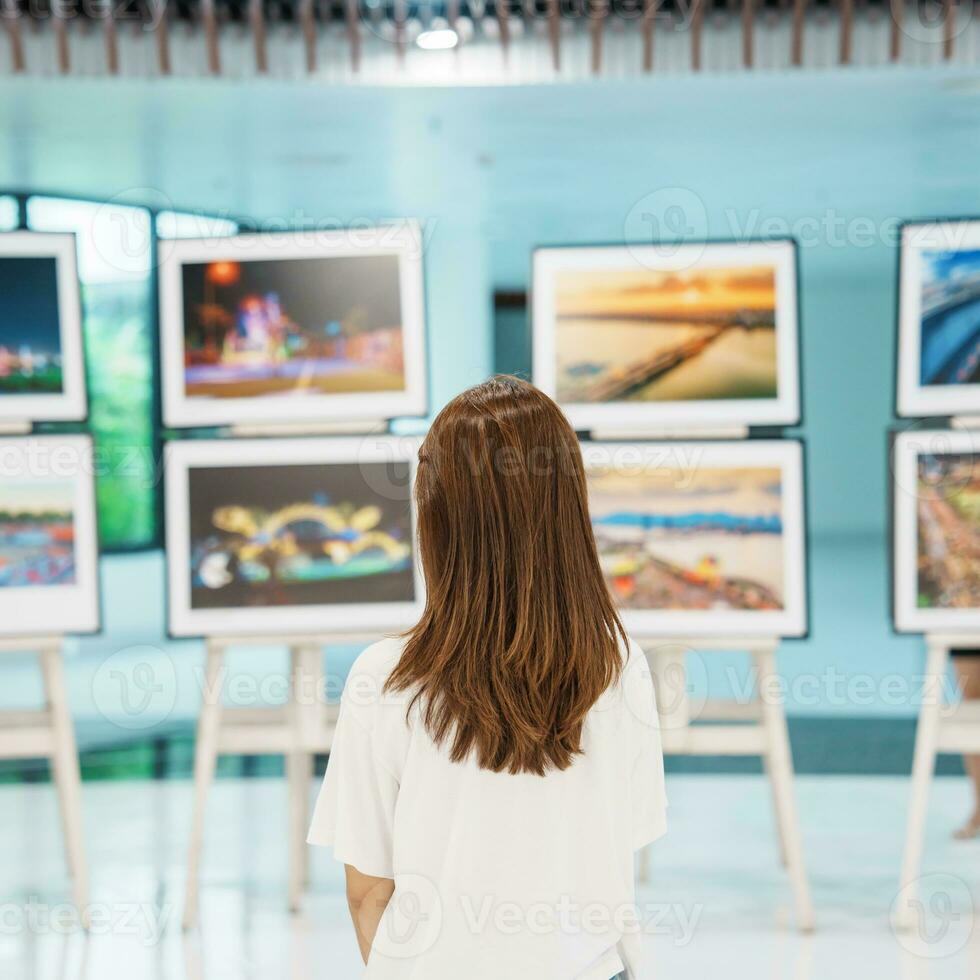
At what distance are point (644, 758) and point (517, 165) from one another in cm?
332

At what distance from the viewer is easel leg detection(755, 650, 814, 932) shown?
2.75 meters

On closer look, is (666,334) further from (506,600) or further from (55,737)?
(506,600)

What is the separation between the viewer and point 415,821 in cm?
115

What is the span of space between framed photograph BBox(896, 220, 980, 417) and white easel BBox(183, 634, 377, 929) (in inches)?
59.0

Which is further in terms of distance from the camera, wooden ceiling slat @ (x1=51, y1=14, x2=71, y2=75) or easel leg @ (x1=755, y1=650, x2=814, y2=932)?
Result: wooden ceiling slat @ (x1=51, y1=14, x2=71, y2=75)

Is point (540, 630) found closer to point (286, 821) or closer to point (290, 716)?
point (290, 716)

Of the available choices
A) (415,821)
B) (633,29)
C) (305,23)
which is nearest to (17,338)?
(305,23)

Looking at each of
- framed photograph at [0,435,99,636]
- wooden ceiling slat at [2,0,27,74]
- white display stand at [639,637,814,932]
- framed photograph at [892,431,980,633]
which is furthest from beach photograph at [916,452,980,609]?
wooden ceiling slat at [2,0,27,74]

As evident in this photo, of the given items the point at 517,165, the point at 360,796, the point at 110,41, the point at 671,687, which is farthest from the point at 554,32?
the point at 360,796

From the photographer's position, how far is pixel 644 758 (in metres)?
1.25

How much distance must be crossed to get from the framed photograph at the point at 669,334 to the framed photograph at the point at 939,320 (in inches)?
10.9

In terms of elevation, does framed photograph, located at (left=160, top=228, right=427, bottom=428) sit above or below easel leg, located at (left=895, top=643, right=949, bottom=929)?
above

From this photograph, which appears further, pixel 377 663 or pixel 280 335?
pixel 280 335

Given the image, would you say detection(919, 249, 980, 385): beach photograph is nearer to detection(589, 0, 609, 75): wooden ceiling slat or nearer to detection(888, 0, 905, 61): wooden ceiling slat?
detection(888, 0, 905, 61): wooden ceiling slat
